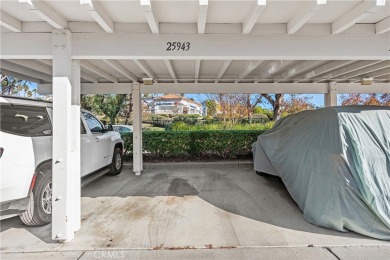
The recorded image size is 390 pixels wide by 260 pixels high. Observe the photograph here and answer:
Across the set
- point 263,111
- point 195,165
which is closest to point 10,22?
point 195,165

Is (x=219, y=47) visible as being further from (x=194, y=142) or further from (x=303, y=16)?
(x=194, y=142)

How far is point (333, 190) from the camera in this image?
321cm

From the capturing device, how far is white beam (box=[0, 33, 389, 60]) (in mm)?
3189

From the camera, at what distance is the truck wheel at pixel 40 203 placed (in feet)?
11.0

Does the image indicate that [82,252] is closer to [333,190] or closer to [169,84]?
[333,190]

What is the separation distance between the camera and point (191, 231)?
10.7ft

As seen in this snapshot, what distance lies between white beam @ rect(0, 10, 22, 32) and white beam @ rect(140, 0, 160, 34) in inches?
70.4

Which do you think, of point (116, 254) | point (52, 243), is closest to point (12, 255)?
point (52, 243)

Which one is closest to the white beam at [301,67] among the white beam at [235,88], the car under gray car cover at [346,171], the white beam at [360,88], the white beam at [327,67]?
the white beam at [327,67]

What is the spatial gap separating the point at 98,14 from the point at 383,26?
380cm

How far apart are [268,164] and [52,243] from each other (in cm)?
457

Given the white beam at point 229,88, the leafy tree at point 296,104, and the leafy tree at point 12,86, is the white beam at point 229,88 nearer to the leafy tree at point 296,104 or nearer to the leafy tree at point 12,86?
the leafy tree at point 12,86

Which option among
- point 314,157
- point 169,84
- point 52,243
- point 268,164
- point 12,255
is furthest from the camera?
point 169,84

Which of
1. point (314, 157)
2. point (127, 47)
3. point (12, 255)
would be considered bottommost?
point (12, 255)
